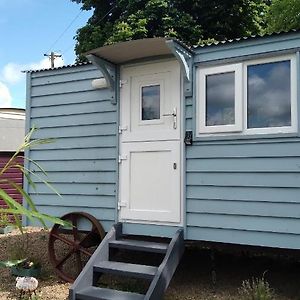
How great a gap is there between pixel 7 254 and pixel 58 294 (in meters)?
2.04

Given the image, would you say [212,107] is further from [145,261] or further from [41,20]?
[41,20]

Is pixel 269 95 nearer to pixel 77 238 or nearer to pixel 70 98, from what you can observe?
pixel 70 98

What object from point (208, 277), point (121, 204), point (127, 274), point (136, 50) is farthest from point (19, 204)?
point (208, 277)

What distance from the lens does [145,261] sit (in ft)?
20.4

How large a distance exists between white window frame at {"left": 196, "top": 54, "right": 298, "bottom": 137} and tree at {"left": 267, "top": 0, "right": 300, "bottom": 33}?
7.61 meters

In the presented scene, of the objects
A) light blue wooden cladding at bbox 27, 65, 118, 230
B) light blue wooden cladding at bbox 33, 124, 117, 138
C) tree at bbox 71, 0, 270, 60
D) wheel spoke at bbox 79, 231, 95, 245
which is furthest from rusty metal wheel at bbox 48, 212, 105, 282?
tree at bbox 71, 0, 270, 60

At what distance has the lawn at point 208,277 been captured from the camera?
16.3 feet

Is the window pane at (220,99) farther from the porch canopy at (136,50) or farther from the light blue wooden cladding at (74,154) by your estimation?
the light blue wooden cladding at (74,154)

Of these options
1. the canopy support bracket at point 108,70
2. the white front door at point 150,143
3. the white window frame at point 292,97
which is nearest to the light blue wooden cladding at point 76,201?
the white front door at point 150,143

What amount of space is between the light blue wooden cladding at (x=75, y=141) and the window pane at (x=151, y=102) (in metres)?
0.40

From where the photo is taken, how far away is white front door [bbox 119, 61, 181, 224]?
489cm

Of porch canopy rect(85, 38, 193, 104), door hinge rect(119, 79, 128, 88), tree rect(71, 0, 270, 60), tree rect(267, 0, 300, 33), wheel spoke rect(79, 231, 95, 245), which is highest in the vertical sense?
tree rect(71, 0, 270, 60)

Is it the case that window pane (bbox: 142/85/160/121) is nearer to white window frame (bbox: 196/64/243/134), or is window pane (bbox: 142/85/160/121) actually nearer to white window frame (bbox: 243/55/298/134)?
white window frame (bbox: 196/64/243/134)

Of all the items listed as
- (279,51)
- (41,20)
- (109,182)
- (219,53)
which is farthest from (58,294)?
(41,20)
